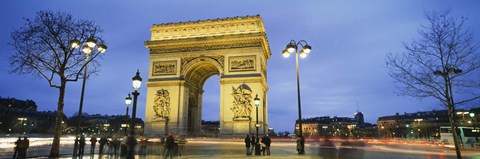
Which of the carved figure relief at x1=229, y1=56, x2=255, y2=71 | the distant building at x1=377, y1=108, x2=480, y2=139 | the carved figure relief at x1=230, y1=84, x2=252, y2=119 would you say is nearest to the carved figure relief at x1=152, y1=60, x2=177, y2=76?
the carved figure relief at x1=229, y1=56, x2=255, y2=71

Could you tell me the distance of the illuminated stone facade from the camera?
2945 centimetres

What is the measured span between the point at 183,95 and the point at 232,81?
4.74 meters

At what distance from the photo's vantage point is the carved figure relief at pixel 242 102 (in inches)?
1145

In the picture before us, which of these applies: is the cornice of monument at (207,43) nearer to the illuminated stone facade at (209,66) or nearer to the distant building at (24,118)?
the illuminated stone facade at (209,66)

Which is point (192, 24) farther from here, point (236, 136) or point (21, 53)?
point (21, 53)

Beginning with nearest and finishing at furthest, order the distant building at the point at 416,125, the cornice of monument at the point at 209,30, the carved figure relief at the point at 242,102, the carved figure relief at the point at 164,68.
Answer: the carved figure relief at the point at 242,102, the cornice of monument at the point at 209,30, the carved figure relief at the point at 164,68, the distant building at the point at 416,125

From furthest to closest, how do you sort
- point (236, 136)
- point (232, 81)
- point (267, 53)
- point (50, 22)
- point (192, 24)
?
1. point (267, 53)
2. point (192, 24)
3. point (232, 81)
4. point (236, 136)
5. point (50, 22)

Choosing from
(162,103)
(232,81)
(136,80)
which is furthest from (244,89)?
(136,80)

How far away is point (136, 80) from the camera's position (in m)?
10.3

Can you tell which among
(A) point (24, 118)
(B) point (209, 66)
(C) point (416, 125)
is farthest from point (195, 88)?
(C) point (416, 125)

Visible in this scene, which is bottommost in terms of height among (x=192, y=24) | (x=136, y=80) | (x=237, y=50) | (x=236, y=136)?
(x=236, y=136)

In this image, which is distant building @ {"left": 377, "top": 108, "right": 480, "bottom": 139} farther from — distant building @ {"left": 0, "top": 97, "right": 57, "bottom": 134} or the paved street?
distant building @ {"left": 0, "top": 97, "right": 57, "bottom": 134}

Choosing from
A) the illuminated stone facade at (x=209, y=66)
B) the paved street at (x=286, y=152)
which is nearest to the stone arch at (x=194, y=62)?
the illuminated stone facade at (x=209, y=66)

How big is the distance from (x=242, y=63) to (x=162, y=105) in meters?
8.23
